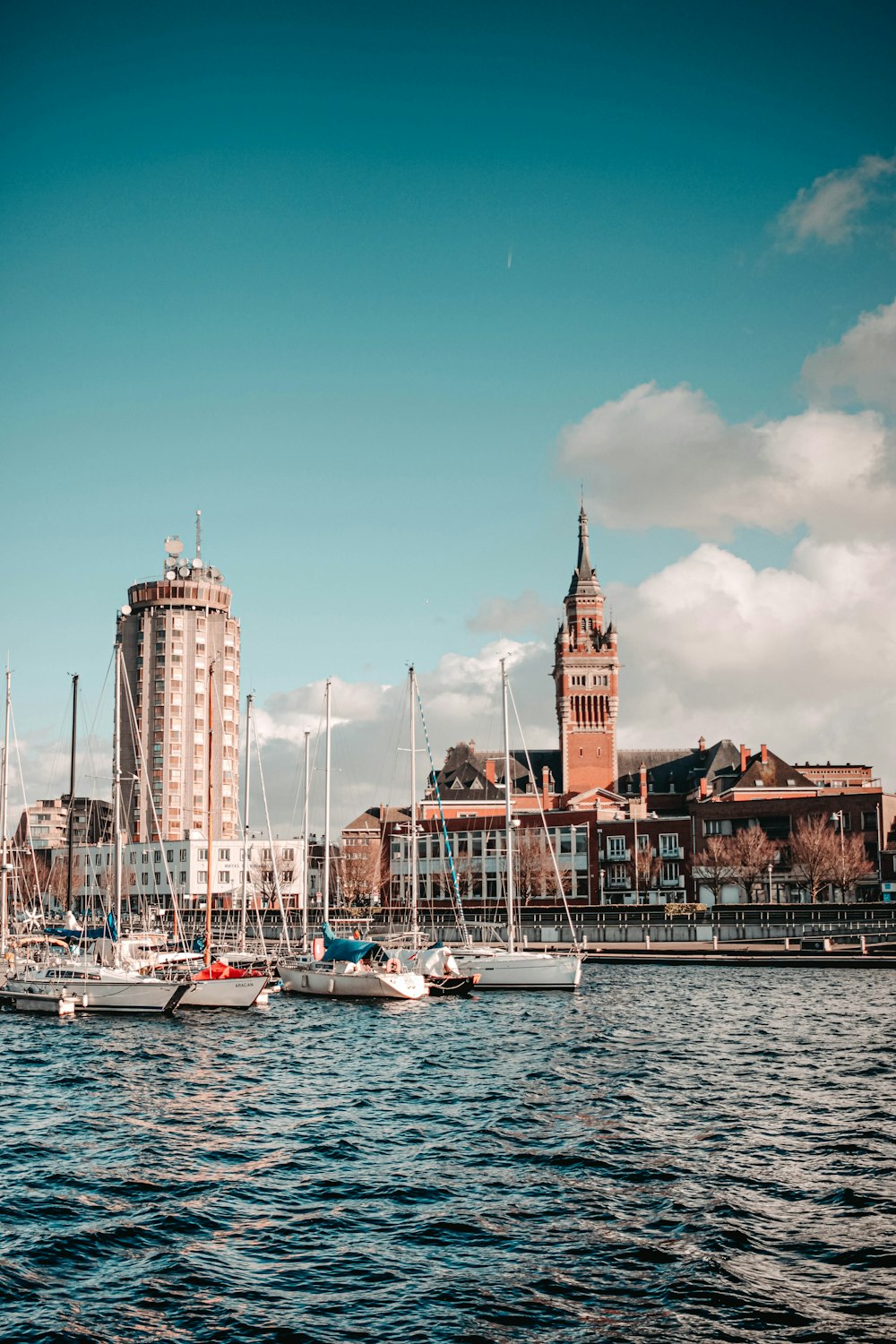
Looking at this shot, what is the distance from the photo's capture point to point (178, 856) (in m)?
151

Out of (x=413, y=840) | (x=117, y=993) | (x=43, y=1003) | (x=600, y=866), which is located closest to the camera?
(x=117, y=993)

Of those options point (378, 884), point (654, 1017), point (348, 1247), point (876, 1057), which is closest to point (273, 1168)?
point (348, 1247)

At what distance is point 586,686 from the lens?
563 feet

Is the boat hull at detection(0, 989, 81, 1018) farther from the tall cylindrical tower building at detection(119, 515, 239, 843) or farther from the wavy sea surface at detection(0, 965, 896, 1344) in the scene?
the tall cylindrical tower building at detection(119, 515, 239, 843)

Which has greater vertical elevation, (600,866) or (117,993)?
(600,866)

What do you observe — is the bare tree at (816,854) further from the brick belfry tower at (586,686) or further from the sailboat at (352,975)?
the sailboat at (352,975)

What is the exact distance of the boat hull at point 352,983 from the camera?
59094 mm

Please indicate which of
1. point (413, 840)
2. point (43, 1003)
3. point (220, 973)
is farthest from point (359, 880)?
point (43, 1003)

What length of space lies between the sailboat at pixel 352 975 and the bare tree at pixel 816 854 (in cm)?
5732

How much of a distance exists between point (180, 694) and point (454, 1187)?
153094 mm

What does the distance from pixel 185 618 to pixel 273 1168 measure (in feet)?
503

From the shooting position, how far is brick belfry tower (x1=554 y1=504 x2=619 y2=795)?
167 m

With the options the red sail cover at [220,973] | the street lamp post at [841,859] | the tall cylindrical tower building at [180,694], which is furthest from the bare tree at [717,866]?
the red sail cover at [220,973]

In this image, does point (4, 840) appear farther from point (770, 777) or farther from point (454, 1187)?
point (770, 777)
